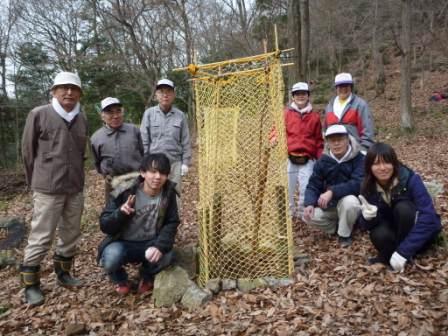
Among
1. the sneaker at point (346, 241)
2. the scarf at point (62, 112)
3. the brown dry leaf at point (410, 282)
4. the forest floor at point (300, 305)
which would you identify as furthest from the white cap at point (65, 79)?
the brown dry leaf at point (410, 282)

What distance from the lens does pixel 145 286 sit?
11.3 ft

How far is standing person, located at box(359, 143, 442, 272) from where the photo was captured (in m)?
2.95

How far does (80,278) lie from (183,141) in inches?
71.6

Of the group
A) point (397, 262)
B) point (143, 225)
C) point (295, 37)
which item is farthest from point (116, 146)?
point (295, 37)

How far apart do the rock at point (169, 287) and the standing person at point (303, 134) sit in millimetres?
1535

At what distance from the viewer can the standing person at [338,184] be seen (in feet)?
11.7

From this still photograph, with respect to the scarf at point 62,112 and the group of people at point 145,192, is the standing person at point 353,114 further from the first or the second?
the scarf at point 62,112

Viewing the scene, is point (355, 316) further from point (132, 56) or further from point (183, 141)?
point (132, 56)

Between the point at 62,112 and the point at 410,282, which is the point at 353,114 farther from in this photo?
the point at 62,112

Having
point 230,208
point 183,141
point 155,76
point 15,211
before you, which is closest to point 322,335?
point 230,208

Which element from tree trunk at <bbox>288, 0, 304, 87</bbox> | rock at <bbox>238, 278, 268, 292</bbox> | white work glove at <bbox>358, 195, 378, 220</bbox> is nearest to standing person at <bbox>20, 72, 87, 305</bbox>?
rock at <bbox>238, 278, 268, 292</bbox>

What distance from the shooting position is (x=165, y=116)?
4184 millimetres

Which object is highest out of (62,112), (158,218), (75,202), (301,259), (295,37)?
(295,37)

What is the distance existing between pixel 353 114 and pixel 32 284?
137 inches
